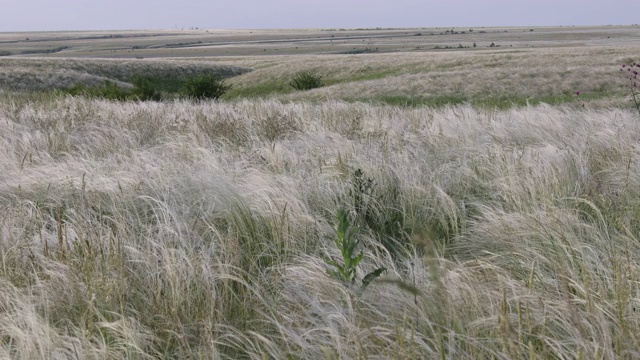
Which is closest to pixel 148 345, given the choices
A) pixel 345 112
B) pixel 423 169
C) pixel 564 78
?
pixel 423 169

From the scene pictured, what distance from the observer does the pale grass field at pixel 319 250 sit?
1758mm

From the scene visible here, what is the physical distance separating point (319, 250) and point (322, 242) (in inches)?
2.4

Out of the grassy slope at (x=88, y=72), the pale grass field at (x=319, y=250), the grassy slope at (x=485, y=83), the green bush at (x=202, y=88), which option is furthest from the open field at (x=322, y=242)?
the grassy slope at (x=88, y=72)

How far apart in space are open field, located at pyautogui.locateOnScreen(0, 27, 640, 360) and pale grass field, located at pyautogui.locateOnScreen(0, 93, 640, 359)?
15 millimetres

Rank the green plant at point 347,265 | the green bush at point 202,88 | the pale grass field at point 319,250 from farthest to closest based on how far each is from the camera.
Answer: the green bush at point 202,88, the green plant at point 347,265, the pale grass field at point 319,250

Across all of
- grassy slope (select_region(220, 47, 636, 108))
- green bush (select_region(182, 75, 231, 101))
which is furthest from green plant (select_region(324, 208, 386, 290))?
green bush (select_region(182, 75, 231, 101))

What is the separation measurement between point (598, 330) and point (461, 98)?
18.2m

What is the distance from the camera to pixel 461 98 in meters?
19.2

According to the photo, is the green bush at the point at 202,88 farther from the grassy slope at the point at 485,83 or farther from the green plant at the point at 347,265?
the green plant at the point at 347,265

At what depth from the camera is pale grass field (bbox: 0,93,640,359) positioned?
1.76 m

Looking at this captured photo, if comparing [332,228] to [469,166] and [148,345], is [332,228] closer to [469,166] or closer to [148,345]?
[148,345]

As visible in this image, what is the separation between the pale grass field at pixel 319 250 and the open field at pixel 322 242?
0.05 ft

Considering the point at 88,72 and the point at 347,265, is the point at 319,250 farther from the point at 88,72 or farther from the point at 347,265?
the point at 88,72

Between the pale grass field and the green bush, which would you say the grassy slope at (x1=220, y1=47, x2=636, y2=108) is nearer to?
the green bush
